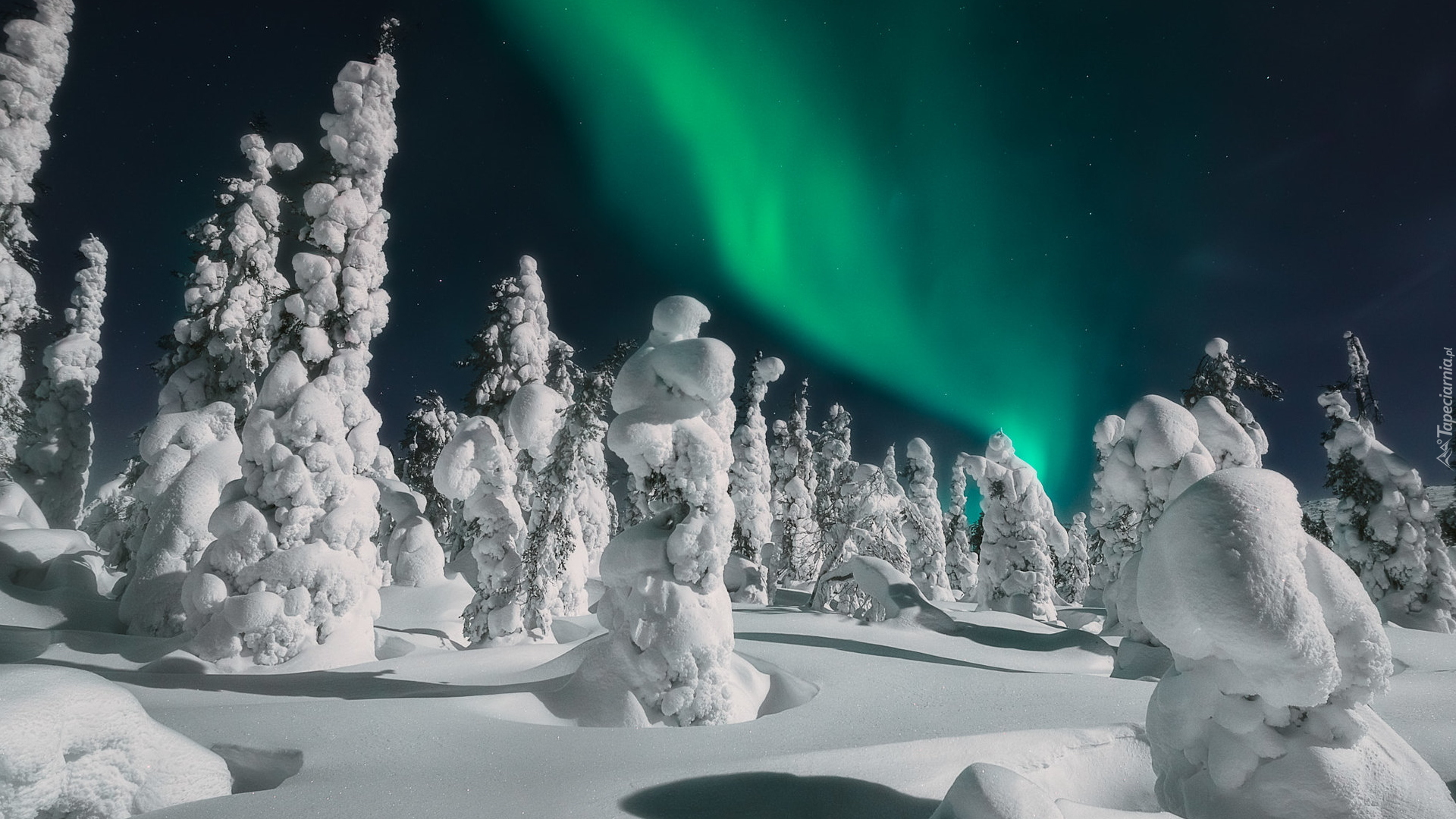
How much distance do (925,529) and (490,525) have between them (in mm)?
17284

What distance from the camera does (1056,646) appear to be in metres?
13.0

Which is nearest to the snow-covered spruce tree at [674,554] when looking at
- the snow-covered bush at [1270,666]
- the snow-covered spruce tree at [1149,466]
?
the snow-covered bush at [1270,666]

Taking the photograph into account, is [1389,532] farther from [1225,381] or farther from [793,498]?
[793,498]

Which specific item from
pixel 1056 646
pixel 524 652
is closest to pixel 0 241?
pixel 524 652

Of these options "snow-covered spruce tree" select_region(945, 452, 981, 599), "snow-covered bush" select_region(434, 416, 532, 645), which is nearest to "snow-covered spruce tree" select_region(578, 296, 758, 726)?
"snow-covered bush" select_region(434, 416, 532, 645)

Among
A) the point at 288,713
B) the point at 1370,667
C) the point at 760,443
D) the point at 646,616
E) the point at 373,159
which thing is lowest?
the point at 288,713

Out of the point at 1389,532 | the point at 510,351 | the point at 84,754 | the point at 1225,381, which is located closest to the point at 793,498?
the point at 510,351

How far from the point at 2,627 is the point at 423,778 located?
8.50 m

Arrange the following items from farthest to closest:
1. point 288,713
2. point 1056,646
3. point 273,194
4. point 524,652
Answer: point 273,194 → point 1056,646 → point 524,652 → point 288,713

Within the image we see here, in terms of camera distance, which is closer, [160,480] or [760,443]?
[160,480]

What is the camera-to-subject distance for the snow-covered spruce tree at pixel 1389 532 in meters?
16.4

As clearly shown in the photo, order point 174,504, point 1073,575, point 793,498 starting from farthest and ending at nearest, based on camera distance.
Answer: point 1073,575
point 793,498
point 174,504

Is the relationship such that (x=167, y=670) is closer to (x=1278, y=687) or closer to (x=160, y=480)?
(x=160, y=480)

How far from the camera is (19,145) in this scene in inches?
454
